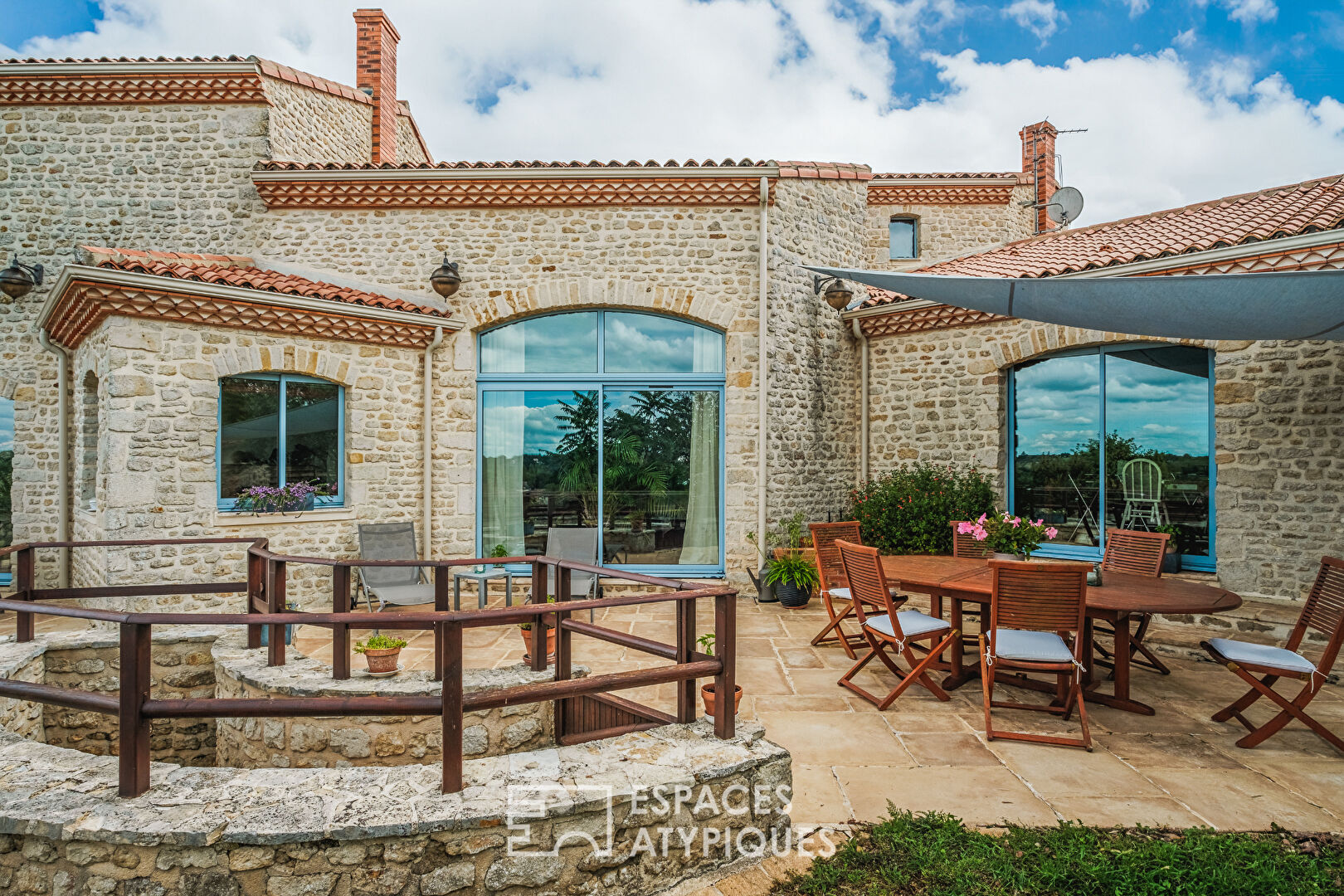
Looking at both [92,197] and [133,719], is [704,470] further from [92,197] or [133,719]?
[92,197]

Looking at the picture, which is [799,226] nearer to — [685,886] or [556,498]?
[556,498]

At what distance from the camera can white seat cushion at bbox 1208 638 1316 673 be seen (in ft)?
11.4

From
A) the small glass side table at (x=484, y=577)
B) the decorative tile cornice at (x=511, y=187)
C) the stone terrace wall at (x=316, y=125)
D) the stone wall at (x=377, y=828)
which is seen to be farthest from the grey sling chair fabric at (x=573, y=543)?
the stone terrace wall at (x=316, y=125)

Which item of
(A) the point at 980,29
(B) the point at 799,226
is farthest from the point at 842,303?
(A) the point at 980,29

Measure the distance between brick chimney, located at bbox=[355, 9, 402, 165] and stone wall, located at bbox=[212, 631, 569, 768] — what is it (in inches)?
314

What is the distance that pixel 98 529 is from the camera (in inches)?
242

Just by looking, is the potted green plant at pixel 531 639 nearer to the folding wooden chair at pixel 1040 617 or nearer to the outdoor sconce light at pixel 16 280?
the folding wooden chair at pixel 1040 617

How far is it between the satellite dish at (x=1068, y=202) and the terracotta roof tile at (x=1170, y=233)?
6.24 ft

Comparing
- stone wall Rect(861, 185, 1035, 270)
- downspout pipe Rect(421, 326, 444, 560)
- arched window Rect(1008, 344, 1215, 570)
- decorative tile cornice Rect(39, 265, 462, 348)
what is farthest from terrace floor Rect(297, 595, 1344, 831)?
stone wall Rect(861, 185, 1035, 270)

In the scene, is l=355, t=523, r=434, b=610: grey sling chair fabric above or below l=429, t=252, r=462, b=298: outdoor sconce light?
below

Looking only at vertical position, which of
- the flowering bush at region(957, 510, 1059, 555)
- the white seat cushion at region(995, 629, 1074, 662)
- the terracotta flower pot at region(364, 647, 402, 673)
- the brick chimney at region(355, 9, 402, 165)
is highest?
the brick chimney at region(355, 9, 402, 165)

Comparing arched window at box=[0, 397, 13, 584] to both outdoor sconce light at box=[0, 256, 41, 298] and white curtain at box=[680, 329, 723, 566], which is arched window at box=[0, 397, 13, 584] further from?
white curtain at box=[680, 329, 723, 566]

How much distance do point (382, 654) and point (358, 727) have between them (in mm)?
422

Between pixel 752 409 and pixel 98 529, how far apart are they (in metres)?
6.26
